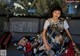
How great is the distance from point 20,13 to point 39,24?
18.9 inches

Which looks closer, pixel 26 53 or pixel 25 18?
pixel 26 53

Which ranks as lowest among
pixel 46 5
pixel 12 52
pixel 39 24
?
pixel 12 52

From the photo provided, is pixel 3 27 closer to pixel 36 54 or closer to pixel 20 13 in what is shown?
pixel 20 13

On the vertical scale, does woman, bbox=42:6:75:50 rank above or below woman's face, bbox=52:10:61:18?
below

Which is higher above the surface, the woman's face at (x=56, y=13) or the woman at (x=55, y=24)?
the woman's face at (x=56, y=13)

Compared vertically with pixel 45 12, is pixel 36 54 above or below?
below

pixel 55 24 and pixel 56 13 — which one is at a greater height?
pixel 56 13

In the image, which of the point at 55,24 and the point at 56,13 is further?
the point at 55,24

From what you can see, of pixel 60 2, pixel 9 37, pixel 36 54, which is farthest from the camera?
pixel 60 2

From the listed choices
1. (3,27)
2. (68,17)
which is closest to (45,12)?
(68,17)

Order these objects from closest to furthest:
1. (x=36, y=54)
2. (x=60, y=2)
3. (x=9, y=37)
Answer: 1. (x=36, y=54)
2. (x=9, y=37)
3. (x=60, y=2)

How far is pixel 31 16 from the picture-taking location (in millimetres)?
4762

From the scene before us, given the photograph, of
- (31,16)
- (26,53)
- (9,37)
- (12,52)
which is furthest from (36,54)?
(31,16)

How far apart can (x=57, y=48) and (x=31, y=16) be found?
3.97 ft
